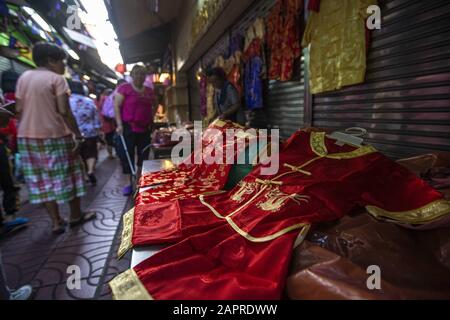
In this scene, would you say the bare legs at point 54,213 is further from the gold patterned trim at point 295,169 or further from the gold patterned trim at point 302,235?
the gold patterned trim at point 302,235

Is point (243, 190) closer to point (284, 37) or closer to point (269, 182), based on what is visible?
point (269, 182)

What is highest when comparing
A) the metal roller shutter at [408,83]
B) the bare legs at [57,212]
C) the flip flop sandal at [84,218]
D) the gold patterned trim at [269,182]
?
the metal roller shutter at [408,83]

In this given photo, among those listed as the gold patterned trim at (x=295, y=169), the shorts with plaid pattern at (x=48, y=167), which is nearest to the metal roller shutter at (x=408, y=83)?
the gold patterned trim at (x=295, y=169)

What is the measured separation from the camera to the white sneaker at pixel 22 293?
5.87 feet

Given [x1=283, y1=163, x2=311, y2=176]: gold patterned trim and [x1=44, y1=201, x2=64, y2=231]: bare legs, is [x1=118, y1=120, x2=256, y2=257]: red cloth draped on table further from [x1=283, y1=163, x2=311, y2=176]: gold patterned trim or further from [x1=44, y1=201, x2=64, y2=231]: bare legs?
[x1=44, y1=201, x2=64, y2=231]: bare legs

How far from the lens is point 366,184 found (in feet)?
4.10

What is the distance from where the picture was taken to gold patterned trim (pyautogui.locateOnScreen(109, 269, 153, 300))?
82 centimetres

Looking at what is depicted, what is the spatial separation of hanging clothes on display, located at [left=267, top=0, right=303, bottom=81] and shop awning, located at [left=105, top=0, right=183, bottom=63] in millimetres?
3785

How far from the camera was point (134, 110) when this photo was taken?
12.5 ft

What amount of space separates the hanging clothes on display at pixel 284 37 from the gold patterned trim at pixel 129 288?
103 inches

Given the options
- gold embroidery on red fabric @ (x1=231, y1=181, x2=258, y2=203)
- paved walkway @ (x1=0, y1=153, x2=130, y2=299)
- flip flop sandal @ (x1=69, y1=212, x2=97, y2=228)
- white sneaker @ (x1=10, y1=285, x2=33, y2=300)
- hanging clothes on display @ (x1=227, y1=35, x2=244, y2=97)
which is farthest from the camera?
hanging clothes on display @ (x1=227, y1=35, x2=244, y2=97)

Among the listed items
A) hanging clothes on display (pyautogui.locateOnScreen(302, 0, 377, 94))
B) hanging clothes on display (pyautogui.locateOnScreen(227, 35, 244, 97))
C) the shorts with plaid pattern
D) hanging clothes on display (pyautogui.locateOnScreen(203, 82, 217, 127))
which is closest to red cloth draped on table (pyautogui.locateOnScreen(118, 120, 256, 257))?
hanging clothes on display (pyautogui.locateOnScreen(302, 0, 377, 94))

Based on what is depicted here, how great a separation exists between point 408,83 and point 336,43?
690mm

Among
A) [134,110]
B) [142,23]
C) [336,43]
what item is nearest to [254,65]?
[336,43]
